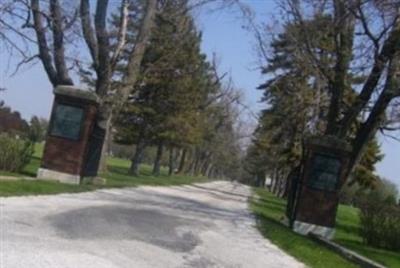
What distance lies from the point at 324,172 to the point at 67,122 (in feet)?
23.6

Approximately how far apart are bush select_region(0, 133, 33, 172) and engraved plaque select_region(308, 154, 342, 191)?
8.49 meters

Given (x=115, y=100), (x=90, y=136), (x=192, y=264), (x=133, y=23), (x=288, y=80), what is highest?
(x=133, y=23)

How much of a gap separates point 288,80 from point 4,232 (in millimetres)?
25779

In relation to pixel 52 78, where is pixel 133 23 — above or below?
above

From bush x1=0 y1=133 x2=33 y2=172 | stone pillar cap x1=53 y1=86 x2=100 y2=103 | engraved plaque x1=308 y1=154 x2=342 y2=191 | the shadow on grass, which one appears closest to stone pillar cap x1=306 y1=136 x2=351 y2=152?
engraved plaque x1=308 y1=154 x2=342 y2=191

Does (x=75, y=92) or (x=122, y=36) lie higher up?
(x=122, y=36)

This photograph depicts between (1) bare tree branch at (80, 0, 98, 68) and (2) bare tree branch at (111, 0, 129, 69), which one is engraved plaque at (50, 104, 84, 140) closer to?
(1) bare tree branch at (80, 0, 98, 68)

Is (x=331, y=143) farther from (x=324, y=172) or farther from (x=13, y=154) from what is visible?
(x=13, y=154)

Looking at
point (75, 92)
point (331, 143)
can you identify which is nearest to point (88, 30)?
point (75, 92)

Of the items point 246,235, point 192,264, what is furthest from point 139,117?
point 192,264

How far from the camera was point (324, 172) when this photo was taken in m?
19.9

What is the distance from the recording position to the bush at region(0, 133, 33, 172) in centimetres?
2136

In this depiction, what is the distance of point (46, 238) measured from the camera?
970cm

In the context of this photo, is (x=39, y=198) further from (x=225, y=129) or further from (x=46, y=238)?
(x=225, y=129)
